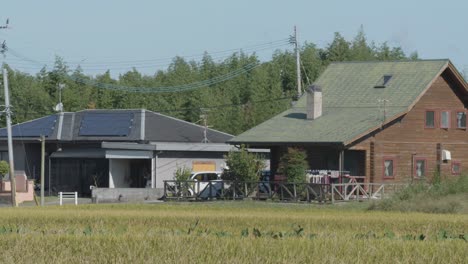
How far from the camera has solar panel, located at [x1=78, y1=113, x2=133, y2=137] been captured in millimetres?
66062

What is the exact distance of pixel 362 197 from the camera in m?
50.6

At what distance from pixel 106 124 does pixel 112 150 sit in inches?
243

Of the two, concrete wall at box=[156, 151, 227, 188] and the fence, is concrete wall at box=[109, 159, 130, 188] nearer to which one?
concrete wall at box=[156, 151, 227, 188]

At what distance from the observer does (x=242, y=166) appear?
52.9 m

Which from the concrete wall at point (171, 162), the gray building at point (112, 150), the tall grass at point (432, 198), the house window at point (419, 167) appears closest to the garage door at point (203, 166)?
the gray building at point (112, 150)

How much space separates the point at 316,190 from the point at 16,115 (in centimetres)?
6398

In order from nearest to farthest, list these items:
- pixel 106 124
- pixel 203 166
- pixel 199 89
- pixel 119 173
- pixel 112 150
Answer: pixel 112 150, pixel 119 173, pixel 203 166, pixel 106 124, pixel 199 89

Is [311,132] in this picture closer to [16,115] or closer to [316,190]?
[316,190]

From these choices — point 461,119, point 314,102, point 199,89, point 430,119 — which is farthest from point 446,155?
point 199,89

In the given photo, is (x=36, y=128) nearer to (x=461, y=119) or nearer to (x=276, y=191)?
(x=276, y=191)

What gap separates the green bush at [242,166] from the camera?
52.9 meters

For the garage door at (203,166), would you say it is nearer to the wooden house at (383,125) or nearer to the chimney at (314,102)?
the wooden house at (383,125)

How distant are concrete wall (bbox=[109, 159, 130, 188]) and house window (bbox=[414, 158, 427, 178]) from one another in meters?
18.3

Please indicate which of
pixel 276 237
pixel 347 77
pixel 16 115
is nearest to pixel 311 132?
pixel 347 77
